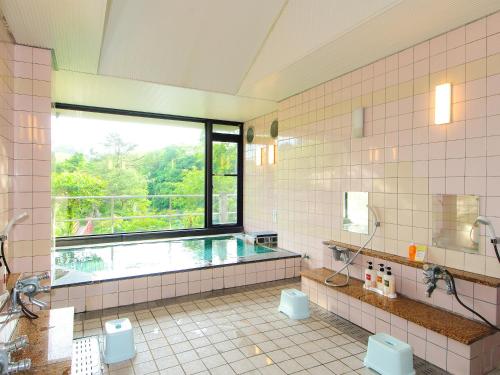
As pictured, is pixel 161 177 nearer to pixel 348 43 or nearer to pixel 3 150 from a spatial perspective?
pixel 3 150

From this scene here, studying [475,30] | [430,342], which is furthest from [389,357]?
[475,30]

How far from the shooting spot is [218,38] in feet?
9.77

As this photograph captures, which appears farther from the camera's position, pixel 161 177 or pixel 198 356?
pixel 161 177

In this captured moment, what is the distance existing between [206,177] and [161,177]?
2580 mm

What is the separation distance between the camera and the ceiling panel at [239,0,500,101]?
210 centimetres

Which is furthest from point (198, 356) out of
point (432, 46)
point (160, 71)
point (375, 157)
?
point (432, 46)

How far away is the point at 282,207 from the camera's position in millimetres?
4539

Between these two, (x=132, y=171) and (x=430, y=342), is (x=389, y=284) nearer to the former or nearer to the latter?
(x=430, y=342)

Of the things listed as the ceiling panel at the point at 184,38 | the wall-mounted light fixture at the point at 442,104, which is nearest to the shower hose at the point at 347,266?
the wall-mounted light fixture at the point at 442,104

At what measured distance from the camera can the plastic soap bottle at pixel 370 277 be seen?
2.86 m

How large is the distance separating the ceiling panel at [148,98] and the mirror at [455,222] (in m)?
2.81

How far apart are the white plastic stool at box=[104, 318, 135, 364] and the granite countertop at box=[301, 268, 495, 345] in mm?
1878

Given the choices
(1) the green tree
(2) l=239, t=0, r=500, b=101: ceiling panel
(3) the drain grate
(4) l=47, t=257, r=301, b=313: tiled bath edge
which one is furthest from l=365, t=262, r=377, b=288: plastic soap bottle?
(1) the green tree

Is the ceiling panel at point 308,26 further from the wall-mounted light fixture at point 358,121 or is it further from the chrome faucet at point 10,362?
the chrome faucet at point 10,362
